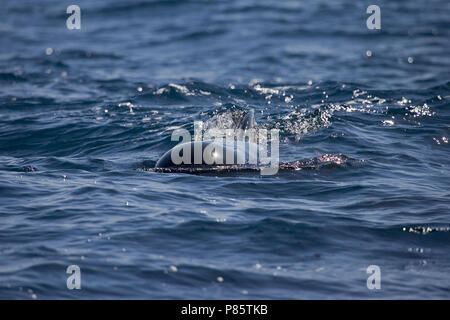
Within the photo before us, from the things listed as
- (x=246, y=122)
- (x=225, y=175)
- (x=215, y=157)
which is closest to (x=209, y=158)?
(x=215, y=157)

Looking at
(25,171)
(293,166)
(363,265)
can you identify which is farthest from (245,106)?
(363,265)

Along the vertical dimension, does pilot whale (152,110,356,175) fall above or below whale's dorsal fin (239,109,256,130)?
below

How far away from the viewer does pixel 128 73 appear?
2314cm

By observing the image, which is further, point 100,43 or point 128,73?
point 100,43

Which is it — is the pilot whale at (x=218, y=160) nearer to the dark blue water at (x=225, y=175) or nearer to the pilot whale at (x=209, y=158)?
the pilot whale at (x=209, y=158)

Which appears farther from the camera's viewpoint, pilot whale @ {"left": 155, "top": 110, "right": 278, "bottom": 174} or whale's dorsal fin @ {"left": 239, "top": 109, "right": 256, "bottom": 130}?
whale's dorsal fin @ {"left": 239, "top": 109, "right": 256, "bottom": 130}

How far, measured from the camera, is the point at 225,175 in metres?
11.8

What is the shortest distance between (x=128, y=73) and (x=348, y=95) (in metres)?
8.17

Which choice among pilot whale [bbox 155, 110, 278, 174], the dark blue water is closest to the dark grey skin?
pilot whale [bbox 155, 110, 278, 174]

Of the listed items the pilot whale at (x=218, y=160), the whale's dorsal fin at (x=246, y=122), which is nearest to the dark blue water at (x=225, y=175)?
the pilot whale at (x=218, y=160)

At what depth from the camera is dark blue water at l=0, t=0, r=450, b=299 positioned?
322 inches

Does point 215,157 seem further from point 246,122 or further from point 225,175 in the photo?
point 246,122

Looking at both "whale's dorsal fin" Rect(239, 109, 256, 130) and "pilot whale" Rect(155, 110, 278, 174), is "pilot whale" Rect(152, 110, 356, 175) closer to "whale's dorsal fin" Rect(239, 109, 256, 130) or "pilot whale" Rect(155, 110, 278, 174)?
"pilot whale" Rect(155, 110, 278, 174)

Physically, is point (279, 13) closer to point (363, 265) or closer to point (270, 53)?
point (270, 53)
